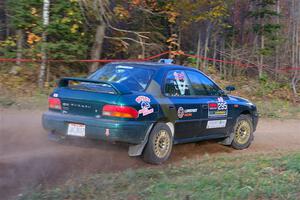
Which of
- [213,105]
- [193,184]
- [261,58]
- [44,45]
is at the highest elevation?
[261,58]

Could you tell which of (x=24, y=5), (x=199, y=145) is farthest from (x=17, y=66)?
(x=199, y=145)

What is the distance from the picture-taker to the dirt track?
22.2ft

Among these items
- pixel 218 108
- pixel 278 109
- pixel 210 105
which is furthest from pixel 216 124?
pixel 278 109

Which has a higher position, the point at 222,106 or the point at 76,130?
the point at 222,106

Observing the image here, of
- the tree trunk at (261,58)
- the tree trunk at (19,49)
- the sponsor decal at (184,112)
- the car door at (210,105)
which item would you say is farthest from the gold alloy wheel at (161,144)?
the tree trunk at (261,58)

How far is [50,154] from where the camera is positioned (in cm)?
812

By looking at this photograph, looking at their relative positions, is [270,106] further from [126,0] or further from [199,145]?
[199,145]

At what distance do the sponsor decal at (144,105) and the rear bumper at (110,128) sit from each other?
153 mm

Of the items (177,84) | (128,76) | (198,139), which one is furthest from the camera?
(198,139)

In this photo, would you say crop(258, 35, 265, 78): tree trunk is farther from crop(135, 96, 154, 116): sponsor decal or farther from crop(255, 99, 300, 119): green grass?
crop(135, 96, 154, 116): sponsor decal

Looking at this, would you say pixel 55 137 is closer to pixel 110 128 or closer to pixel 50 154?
pixel 50 154

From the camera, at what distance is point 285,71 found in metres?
19.7

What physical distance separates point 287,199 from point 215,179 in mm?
926

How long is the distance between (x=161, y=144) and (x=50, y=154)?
5.64ft
